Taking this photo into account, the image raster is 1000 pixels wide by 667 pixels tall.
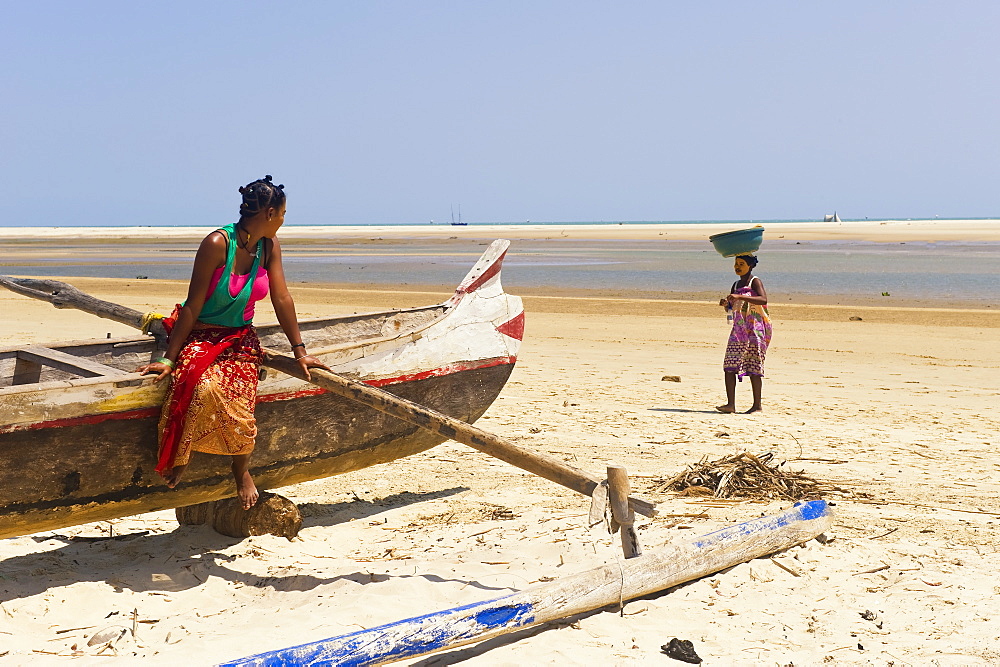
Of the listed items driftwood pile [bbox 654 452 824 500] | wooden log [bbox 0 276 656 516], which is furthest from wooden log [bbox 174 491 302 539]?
driftwood pile [bbox 654 452 824 500]

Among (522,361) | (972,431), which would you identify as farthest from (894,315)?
(972,431)

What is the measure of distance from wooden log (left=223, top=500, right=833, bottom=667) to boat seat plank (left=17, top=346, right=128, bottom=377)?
2.03 meters

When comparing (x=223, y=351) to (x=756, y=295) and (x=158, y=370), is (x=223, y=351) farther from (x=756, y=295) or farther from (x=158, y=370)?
(x=756, y=295)

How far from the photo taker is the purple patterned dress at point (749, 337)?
7844 millimetres

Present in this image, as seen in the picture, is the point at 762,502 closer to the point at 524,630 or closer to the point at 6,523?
the point at 524,630

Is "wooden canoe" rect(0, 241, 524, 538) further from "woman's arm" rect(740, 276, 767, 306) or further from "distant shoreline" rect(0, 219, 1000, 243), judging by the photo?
"distant shoreline" rect(0, 219, 1000, 243)

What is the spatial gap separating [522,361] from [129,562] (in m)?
6.66

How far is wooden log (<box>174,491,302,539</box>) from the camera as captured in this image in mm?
4945

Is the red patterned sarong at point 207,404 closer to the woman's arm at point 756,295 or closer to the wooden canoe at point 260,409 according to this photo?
the wooden canoe at point 260,409

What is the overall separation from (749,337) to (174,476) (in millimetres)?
5123

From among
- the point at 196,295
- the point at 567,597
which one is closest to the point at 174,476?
the point at 196,295

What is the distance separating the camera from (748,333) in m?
7.89

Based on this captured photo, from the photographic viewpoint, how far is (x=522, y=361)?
35.8ft

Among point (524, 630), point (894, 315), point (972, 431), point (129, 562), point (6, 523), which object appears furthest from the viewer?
point (894, 315)
